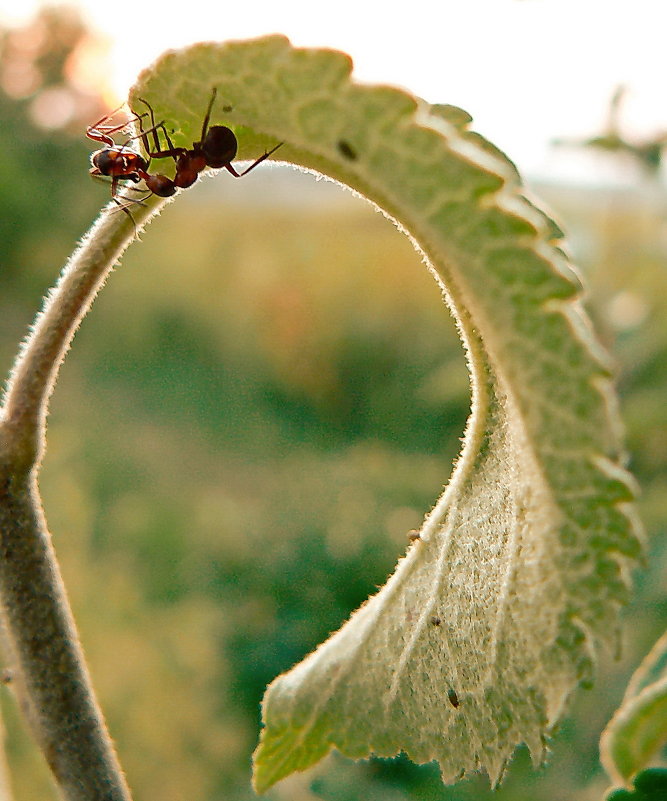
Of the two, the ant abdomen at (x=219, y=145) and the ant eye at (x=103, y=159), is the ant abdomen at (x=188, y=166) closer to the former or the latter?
the ant abdomen at (x=219, y=145)

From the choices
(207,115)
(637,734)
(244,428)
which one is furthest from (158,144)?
(244,428)

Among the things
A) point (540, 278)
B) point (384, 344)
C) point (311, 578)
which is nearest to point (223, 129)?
point (540, 278)

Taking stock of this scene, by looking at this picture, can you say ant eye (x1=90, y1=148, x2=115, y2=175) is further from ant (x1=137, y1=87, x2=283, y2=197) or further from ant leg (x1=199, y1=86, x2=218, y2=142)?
ant leg (x1=199, y1=86, x2=218, y2=142)

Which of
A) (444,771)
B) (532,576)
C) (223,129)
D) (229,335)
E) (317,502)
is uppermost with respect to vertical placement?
(223,129)

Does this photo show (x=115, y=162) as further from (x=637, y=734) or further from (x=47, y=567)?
(x=637, y=734)

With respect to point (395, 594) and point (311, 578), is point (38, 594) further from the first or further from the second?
point (311, 578)

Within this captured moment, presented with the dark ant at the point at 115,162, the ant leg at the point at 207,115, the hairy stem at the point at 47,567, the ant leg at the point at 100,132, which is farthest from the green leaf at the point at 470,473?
the ant leg at the point at 100,132
